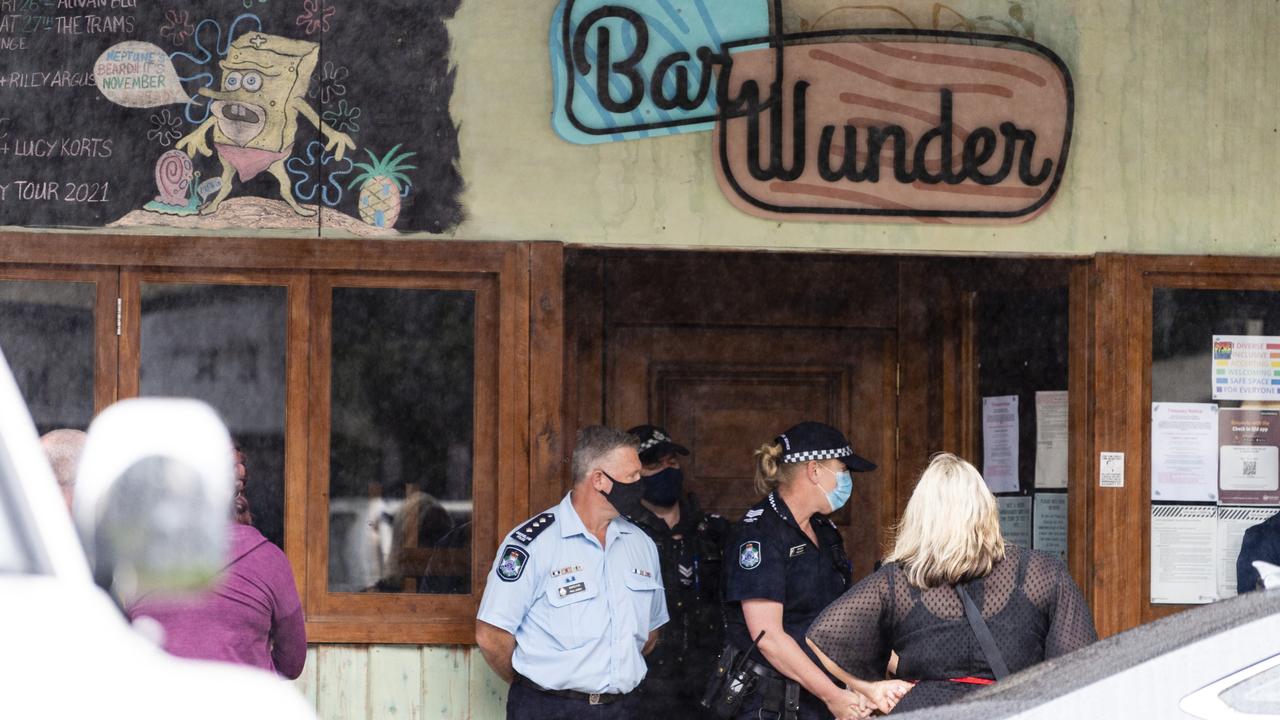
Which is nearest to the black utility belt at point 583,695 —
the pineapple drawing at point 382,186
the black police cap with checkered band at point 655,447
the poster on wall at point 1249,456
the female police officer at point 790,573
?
the female police officer at point 790,573

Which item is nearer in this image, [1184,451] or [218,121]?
[218,121]

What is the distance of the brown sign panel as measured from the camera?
520 centimetres

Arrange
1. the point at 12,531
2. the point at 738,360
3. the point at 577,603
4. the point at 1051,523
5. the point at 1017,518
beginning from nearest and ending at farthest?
1. the point at 12,531
2. the point at 577,603
3. the point at 1051,523
4. the point at 1017,518
5. the point at 738,360

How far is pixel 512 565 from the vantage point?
4.76m

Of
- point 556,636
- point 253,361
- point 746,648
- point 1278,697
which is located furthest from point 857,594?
point 253,361

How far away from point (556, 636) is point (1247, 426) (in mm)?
2877

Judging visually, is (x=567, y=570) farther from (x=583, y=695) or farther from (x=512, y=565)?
(x=583, y=695)

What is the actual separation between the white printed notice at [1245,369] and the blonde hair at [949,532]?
2192mm

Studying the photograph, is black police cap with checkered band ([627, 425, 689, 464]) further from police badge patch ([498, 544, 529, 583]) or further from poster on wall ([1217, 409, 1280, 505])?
poster on wall ([1217, 409, 1280, 505])

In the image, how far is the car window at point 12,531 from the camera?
4.96 feet

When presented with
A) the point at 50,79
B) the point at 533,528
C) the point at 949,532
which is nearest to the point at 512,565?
the point at 533,528

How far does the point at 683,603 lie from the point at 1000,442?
1.85 metres

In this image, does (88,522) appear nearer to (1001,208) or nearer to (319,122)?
(319,122)

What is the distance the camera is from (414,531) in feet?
16.9
